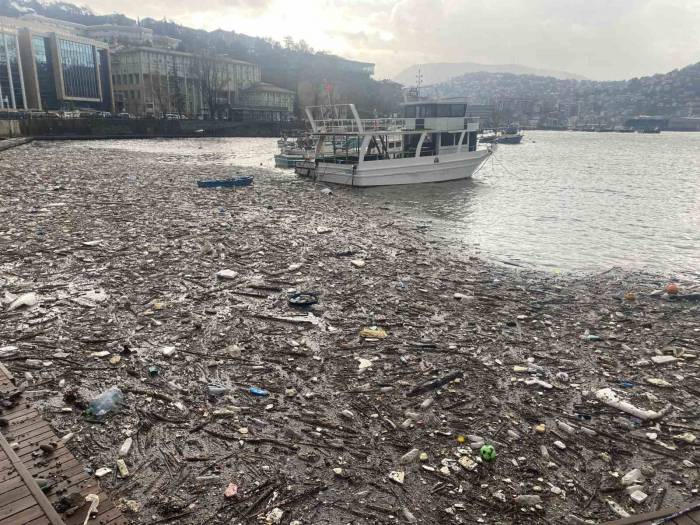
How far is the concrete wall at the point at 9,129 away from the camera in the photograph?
141 feet

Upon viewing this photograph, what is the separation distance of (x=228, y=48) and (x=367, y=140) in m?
136

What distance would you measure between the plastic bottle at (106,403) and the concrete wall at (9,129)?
157ft

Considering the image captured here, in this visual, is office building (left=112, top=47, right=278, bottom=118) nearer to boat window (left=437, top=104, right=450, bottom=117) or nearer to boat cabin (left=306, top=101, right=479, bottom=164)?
boat cabin (left=306, top=101, right=479, bottom=164)

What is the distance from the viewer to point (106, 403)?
14.7 feet

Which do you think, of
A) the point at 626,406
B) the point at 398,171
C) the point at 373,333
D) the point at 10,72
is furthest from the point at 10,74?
the point at 626,406

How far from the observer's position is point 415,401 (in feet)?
16.2

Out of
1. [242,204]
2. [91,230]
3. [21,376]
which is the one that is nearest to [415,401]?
[21,376]

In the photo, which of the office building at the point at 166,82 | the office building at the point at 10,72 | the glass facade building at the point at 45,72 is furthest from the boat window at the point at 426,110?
the glass facade building at the point at 45,72

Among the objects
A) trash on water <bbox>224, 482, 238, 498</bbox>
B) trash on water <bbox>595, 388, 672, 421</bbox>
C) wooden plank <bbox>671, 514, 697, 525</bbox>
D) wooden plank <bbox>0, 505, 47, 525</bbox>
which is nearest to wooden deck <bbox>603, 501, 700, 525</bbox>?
wooden plank <bbox>671, 514, 697, 525</bbox>

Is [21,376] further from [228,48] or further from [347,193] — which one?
[228,48]

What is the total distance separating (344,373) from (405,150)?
23.5 m

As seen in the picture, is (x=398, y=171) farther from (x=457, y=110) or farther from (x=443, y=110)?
(x=457, y=110)

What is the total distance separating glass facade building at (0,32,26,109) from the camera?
2657 inches

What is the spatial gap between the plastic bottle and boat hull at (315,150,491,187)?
20735 millimetres
